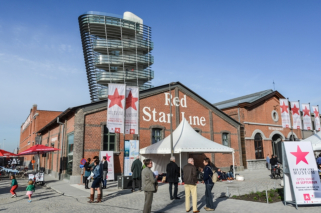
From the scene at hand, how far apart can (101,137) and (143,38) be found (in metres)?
28.2

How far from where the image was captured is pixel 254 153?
26.5 m

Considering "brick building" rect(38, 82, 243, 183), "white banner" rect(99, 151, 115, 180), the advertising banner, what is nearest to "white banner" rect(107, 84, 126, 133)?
the advertising banner

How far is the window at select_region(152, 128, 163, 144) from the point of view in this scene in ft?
66.7

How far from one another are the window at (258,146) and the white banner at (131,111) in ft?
58.4

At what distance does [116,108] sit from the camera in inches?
533

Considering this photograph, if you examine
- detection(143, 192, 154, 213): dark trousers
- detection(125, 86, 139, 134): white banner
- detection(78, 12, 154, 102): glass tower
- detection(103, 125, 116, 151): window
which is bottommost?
detection(143, 192, 154, 213): dark trousers

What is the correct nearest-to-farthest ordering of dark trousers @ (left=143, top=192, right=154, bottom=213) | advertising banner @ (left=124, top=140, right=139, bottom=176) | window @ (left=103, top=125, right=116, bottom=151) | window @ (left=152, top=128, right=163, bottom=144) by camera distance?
dark trousers @ (left=143, top=192, right=154, bottom=213), advertising banner @ (left=124, top=140, right=139, bottom=176), window @ (left=103, top=125, right=116, bottom=151), window @ (left=152, top=128, right=163, bottom=144)

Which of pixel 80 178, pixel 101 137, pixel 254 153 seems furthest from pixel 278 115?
pixel 80 178

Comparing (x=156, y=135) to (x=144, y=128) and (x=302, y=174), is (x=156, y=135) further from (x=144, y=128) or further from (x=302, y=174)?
(x=302, y=174)

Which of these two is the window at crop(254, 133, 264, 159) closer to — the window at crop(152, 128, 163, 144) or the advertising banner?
Answer: the window at crop(152, 128, 163, 144)

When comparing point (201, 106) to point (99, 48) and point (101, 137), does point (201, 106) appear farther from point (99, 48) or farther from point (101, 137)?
point (99, 48)

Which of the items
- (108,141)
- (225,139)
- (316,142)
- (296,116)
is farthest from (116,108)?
(296,116)

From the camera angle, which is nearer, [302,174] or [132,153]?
[302,174]

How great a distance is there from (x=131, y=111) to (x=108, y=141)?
500 cm
